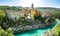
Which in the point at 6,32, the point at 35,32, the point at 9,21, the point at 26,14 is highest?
the point at 26,14

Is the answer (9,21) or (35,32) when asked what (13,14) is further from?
(35,32)

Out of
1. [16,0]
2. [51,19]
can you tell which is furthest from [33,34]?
[16,0]

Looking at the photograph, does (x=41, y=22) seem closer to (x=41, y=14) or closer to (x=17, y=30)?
(x=41, y=14)

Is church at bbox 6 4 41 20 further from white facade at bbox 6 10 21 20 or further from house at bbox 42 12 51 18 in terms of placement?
house at bbox 42 12 51 18

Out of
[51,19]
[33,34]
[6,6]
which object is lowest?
[33,34]

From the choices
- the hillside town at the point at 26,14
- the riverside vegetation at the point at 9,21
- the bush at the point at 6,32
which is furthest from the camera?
the hillside town at the point at 26,14

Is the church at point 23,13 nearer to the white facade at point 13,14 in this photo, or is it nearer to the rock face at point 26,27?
the white facade at point 13,14

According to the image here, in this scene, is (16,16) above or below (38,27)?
above

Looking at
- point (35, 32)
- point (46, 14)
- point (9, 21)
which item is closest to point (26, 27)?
point (35, 32)

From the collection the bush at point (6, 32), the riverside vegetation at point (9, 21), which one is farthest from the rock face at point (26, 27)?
the bush at point (6, 32)
